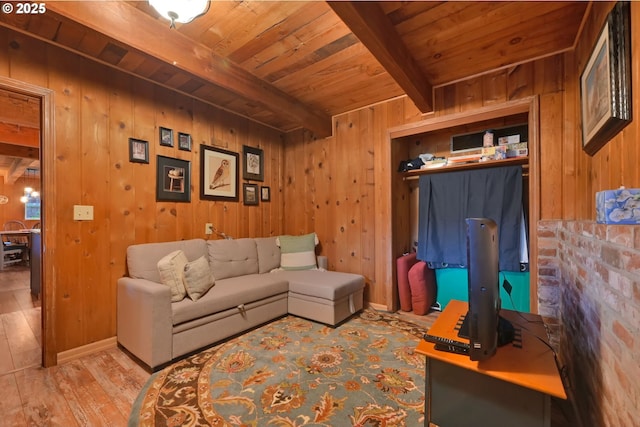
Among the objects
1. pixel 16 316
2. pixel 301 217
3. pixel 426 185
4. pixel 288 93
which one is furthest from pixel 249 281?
pixel 16 316

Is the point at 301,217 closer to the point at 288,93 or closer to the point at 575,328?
the point at 288,93

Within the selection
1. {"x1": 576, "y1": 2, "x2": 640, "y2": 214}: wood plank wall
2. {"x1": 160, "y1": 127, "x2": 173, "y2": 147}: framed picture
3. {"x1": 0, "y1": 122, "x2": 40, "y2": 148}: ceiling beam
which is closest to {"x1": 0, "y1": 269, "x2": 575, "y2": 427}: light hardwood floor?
{"x1": 576, "y1": 2, "x2": 640, "y2": 214}: wood plank wall

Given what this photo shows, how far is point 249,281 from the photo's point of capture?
8.86 ft

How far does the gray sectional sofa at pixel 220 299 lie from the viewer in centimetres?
192

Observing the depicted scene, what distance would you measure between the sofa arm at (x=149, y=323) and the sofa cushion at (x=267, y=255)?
1.32 meters

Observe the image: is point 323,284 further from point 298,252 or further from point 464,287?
point 464,287

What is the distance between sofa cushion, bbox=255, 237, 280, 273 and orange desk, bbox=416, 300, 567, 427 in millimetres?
2296

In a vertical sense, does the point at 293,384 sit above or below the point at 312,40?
below

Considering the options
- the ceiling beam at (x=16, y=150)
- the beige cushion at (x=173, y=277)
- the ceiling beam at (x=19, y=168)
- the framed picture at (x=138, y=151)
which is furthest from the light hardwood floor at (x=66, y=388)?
the ceiling beam at (x=19, y=168)

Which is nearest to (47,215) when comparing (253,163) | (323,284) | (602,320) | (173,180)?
(173,180)

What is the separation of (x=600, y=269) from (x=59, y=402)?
→ 2.84 metres

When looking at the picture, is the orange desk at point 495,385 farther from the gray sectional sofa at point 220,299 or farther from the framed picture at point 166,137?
the framed picture at point 166,137

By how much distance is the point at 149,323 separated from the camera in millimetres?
1872

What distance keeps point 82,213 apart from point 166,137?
103cm
